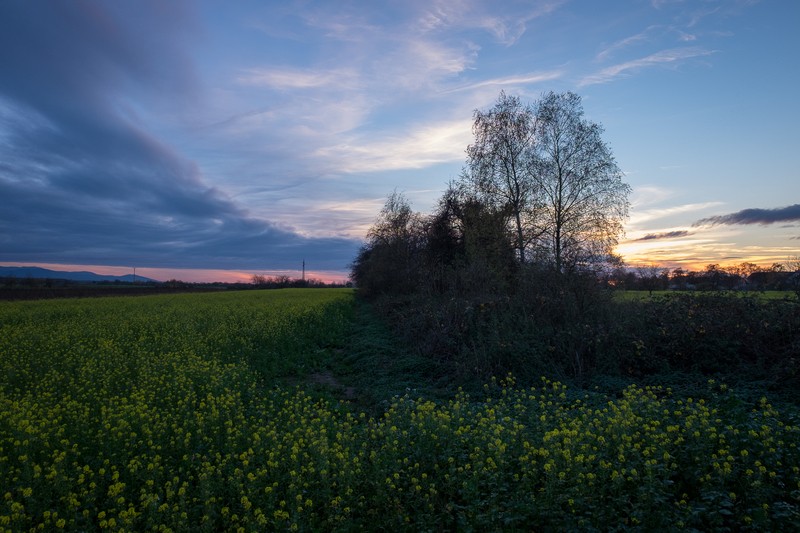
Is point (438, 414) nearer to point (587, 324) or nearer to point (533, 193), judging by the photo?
point (587, 324)

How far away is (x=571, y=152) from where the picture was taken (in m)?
25.4

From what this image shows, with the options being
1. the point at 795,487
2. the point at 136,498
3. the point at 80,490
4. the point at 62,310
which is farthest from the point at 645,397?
the point at 62,310

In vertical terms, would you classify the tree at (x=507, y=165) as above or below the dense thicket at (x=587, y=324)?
above

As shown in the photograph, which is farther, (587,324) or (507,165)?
(507,165)

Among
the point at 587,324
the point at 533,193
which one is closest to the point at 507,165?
the point at 533,193

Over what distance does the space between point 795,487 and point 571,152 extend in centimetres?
2346

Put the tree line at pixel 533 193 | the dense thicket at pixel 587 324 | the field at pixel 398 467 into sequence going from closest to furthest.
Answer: the field at pixel 398 467
the dense thicket at pixel 587 324
the tree line at pixel 533 193

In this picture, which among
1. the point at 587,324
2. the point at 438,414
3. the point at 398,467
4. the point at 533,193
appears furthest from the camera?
the point at 533,193

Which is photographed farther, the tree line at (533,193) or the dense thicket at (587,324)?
the tree line at (533,193)

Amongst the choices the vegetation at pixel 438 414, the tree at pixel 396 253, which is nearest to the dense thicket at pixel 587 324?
the vegetation at pixel 438 414

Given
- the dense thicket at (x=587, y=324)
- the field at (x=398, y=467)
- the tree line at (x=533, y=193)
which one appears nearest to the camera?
the field at (x=398, y=467)

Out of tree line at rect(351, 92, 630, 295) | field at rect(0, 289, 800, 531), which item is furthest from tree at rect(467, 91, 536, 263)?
field at rect(0, 289, 800, 531)

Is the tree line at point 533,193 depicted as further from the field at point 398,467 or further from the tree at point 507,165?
the field at point 398,467

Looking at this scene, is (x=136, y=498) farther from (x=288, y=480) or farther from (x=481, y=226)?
(x=481, y=226)
